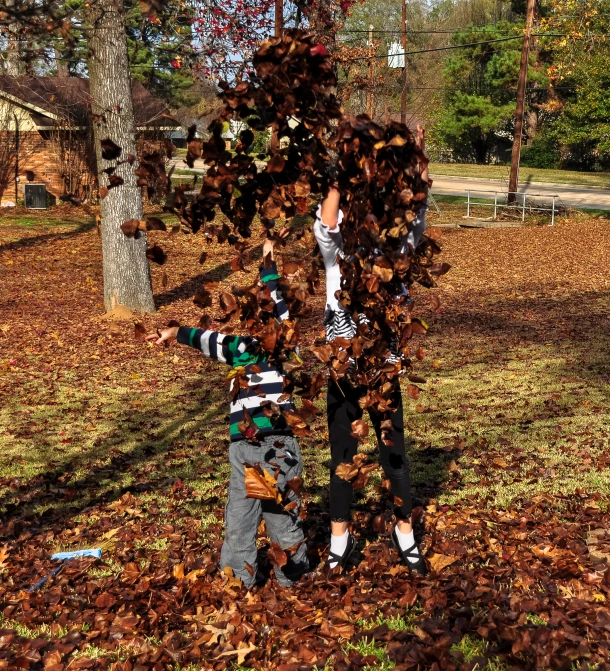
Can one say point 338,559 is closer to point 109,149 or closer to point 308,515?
point 308,515

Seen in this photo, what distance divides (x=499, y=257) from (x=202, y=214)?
17938 mm

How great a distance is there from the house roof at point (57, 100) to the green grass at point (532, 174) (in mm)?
17284

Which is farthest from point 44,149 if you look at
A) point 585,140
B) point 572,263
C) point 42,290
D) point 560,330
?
point 585,140

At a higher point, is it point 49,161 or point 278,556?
point 49,161

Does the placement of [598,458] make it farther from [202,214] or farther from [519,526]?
[202,214]

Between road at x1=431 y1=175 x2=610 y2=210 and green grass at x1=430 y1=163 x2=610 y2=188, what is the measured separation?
5.38 ft

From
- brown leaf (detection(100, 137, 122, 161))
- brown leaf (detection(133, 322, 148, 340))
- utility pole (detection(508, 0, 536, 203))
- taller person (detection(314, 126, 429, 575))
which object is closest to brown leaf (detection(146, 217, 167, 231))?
brown leaf (detection(100, 137, 122, 161))

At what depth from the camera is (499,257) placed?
2128 cm

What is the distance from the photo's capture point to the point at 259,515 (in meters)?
4.61

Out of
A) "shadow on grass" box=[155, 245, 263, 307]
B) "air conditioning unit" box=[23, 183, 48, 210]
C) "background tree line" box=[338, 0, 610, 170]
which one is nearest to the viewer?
"shadow on grass" box=[155, 245, 263, 307]

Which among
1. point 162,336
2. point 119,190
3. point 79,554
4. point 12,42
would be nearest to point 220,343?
point 162,336

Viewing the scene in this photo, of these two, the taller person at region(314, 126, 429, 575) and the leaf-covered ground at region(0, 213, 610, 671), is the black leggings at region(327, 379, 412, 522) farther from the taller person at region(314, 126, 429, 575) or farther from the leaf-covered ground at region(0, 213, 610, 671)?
the leaf-covered ground at region(0, 213, 610, 671)

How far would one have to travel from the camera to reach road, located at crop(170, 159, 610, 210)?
32.9m

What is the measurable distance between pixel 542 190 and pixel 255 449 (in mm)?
36087
